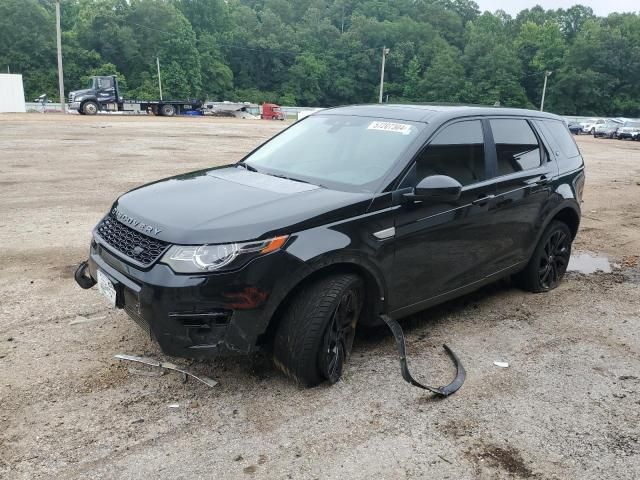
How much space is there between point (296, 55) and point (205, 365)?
331ft

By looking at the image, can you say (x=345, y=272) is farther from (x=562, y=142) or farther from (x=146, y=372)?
(x=562, y=142)

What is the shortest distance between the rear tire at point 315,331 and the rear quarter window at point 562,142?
2.92 meters

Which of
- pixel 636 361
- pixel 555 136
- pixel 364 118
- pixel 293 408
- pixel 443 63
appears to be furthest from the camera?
pixel 443 63

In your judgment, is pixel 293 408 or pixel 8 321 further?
pixel 8 321

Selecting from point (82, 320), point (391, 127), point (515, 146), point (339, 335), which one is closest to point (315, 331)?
point (339, 335)

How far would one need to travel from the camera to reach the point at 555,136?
561cm

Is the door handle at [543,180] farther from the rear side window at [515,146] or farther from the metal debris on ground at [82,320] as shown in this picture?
the metal debris on ground at [82,320]

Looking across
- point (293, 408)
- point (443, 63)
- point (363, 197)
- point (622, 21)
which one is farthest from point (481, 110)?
point (622, 21)

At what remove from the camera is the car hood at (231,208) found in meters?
3.20

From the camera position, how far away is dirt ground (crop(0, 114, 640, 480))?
2896mm

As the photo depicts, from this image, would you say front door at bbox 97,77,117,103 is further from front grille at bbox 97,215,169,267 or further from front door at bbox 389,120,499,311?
front door at bbox 389,120,499,311

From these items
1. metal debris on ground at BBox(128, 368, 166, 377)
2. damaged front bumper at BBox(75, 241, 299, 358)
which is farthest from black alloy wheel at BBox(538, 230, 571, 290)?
metal debris on ground at BBox(128, 368, 166, 377)

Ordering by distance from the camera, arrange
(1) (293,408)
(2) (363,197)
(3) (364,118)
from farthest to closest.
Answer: (3) (364,118)
(2) (363,197)
(1) (293,408)

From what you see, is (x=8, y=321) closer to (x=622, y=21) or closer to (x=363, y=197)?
(x=363, y=197)
